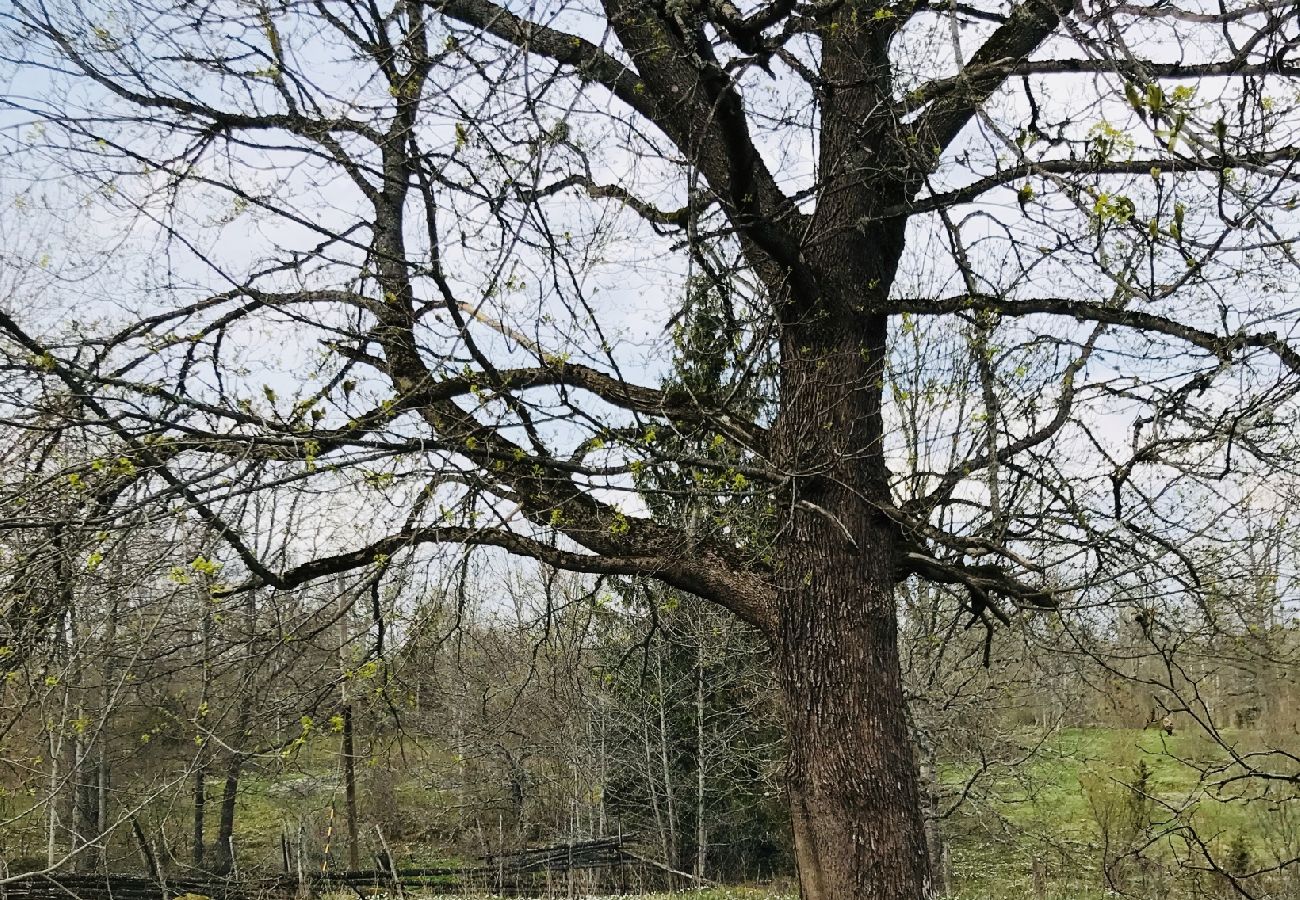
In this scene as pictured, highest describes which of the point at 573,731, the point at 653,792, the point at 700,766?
the point at 573,731

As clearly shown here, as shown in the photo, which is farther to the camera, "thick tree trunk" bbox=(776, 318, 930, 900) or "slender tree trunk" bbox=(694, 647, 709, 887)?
"slender tree trunk" bbox=(694, 647, 709, 887)

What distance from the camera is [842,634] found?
4137 millimetres

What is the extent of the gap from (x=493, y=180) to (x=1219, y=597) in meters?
4.25

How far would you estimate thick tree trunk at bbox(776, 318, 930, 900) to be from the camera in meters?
3.97

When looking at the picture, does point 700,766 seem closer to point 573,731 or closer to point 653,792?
point 653,792

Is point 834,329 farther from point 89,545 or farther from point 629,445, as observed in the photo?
point 89,545

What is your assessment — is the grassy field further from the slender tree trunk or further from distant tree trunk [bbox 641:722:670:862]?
distant tree trunk [bbox 641:722:670:862]

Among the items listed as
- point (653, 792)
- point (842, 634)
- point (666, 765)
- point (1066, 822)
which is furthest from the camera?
point (1066, 822)

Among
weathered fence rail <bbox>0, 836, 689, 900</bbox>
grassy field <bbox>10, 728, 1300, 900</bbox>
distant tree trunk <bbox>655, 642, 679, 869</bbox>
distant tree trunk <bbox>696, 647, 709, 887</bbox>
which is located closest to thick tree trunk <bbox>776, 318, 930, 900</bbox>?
grassy field <bbox>10, 728, 1300, 900</bbox>

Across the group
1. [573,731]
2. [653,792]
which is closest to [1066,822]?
[653,792]

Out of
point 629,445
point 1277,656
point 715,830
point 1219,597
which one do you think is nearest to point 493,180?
point 629,445

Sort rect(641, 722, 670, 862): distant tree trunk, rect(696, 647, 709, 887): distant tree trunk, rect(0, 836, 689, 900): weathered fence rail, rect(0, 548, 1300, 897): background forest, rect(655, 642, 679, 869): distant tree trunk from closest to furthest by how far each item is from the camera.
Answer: rect(0, 548, 1300, 897): background forest
rect(0, 836, 689, 900): weathered fence rail
rect(696, 647, 709, 887): distant tree trunk
rect(655, 642, 679, 869): distant tree trunk
rect(641, 722, 670, 862): distant tree trunk

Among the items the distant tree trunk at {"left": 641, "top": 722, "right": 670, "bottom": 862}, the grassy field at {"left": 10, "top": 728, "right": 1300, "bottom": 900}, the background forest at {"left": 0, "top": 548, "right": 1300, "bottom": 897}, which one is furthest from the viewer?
the distant tree trunk at {"left": 641, "top": 722, "right": 670, "bottom": 862}

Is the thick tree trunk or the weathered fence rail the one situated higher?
the thick tree trunk
